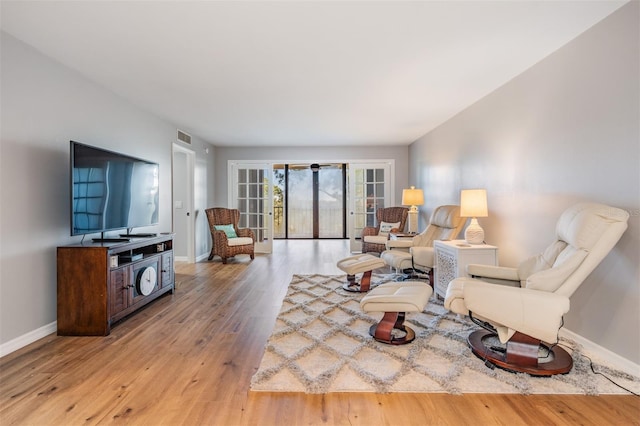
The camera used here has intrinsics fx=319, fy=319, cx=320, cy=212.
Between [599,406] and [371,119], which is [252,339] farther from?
[371,119]

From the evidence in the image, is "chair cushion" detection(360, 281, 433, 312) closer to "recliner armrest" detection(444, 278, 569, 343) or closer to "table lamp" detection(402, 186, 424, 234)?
"recliner armrest" detection(444, 278, 569, 343)

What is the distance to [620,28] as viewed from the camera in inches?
83.7

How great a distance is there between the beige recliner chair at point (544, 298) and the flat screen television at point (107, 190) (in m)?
3.04

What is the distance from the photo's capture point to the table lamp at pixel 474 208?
3232 mm

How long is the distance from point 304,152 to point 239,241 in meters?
2.43

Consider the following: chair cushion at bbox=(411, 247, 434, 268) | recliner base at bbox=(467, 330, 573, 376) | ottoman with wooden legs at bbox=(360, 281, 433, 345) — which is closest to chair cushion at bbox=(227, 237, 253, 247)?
chair cushion at bbox=(411, 247, 434, 268)

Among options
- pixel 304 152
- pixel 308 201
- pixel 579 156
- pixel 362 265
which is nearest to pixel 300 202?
pixel 308 201

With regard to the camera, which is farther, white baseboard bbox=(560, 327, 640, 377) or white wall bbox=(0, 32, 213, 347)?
white wall bbox=(0, 32, 213, 347)

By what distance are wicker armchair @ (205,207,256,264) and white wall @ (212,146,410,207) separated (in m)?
0.87

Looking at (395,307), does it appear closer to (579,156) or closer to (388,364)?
(388,364)

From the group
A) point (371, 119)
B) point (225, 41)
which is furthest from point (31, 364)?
point (371, 119)

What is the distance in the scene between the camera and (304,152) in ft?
23.1

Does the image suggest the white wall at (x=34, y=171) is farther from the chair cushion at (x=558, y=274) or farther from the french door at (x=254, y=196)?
the french door at (x=254, y=196)

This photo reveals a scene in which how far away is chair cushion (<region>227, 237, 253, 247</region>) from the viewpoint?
19.4 ft
